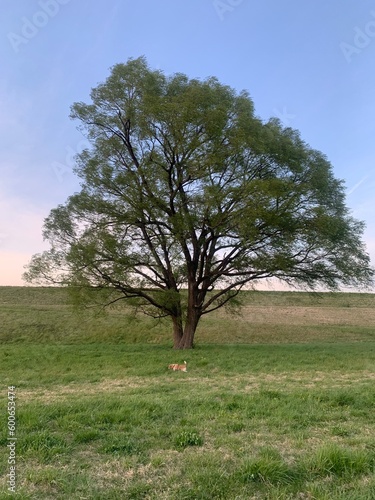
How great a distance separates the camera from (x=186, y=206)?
1848 cm

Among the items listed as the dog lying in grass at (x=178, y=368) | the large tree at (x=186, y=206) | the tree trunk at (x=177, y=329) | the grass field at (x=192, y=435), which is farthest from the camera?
the tree trunk at (x=177, y=329)

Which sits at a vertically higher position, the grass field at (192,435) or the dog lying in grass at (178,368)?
the grass field at (192,435)

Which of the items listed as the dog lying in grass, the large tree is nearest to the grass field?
the dog lying in grass

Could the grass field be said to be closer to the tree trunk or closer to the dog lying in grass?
the dog lying in grass

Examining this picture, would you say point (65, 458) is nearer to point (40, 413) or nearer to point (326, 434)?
point (40, 413)

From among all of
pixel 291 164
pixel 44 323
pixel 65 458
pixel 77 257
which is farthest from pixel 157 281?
pixel 65 458

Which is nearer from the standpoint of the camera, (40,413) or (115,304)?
(40,413)

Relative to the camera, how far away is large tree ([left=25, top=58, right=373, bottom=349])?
17.9 m

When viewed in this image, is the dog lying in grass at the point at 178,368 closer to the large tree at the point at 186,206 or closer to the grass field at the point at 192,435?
the grass field at the point at 192,435

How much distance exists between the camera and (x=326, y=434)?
5.27 meters

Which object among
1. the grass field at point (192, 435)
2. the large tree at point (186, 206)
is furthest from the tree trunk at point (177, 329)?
the grass field at point (192, 435)

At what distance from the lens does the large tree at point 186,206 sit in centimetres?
1794

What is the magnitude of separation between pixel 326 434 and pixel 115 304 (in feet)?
56.6

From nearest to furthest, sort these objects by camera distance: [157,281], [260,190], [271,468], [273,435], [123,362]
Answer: [271,468] < [273,435] < [123,362] < [260,190] < [157,281]
